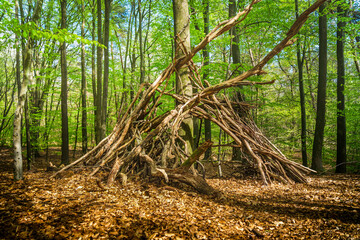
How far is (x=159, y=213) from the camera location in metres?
2.19

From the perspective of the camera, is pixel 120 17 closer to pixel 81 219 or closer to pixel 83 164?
pixel 83 164

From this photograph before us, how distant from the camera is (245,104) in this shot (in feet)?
15.0

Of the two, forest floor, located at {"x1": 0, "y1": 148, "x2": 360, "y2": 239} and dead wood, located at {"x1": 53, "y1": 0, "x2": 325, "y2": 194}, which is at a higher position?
dead wood, located at {"x1": 53, "y1": 0, "x2": 325, "y2": 194}

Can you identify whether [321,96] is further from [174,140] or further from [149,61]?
[149,61]

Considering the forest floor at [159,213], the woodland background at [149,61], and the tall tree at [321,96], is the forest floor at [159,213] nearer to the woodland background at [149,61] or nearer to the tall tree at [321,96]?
the woodland background at [149,61]

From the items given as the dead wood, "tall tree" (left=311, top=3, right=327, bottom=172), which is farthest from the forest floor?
"tall tree" (left=311, top=3, right=327, bottom=172)

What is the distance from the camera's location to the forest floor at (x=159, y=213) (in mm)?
1786

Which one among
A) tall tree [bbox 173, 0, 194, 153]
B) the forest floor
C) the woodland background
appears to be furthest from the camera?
the woodland background

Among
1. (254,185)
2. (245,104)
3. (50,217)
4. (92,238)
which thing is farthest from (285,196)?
(50,217)

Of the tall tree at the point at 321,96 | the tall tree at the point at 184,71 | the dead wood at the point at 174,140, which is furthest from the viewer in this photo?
the tall tree at the point at 321,96

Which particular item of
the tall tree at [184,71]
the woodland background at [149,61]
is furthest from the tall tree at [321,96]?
the tall tree at [184,71]

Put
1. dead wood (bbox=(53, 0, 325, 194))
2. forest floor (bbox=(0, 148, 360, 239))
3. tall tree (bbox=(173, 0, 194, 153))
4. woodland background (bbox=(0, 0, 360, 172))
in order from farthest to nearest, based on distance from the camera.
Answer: woodland background (bbox=(0, 0, 360, 172)), tall tree (bbox=(173, 0, 194, 153)), dead wood (bbox=(53, 0, 325, 194)), forest floor (bbox=(0, 148, 360, 239))

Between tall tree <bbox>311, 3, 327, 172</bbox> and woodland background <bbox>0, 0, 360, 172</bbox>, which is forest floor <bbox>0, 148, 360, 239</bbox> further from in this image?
tall tree <bbox>311, 3, 327, 172</bbox>

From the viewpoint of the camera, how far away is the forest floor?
1.79m
